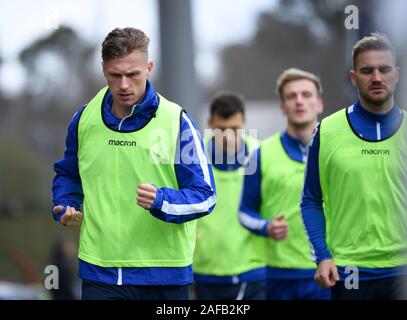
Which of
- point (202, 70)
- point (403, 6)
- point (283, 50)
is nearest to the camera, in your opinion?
point (403, 6)

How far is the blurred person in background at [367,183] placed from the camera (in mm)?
5371

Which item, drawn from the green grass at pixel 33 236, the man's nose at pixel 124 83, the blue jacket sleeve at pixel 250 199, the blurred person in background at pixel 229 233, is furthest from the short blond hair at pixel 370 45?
the green grass at pixel 33 236

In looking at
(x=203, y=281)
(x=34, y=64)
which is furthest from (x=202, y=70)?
(x=203, y=281)

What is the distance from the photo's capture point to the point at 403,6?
381 centimetres

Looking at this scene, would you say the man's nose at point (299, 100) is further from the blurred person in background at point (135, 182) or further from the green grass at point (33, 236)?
the green grass at point (33, 236)

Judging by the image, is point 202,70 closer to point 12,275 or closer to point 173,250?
point 12,275

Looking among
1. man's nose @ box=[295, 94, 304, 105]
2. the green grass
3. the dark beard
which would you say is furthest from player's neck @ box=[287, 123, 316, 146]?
the green grass

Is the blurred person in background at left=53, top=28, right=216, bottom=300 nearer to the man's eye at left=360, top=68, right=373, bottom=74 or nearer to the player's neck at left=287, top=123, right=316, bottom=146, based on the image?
the man's eye at left=360, top=68, right=373, bottom=74

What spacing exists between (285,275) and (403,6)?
4.10 m

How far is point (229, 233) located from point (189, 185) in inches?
108

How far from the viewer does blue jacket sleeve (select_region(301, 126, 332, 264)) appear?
5660 millimetres

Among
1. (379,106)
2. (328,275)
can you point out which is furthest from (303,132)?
(328,275)
